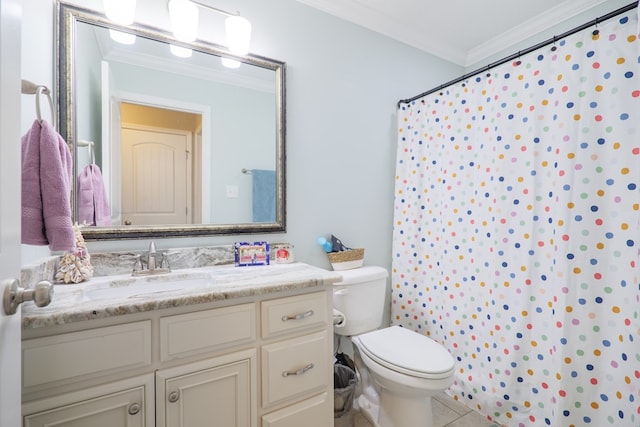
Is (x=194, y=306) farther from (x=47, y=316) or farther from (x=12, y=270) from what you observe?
(x=12, y=270)

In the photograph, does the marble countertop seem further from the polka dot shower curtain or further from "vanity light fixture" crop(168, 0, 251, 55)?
"vanity light fixture" crop(168, 0, 251, 55)

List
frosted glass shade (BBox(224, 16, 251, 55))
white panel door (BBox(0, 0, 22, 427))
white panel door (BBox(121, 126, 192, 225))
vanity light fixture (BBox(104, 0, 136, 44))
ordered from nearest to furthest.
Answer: white panel door (BBox(0, 0, 22, 427)), vanity light fixture (BBox(104, 0, 136, 44)), white panel door (BBox(121, 126, 192, 225)), frosted glass shade (BBox(224, 16, 251, 55))

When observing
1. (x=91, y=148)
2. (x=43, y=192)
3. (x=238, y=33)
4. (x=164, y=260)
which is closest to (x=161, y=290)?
(x=164, y=260)

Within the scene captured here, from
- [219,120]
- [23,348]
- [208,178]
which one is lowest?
[23,348]

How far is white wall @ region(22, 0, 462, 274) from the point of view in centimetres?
164

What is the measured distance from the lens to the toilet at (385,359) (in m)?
1.33

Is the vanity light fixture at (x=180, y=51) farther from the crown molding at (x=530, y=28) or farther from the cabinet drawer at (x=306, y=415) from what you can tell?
the crown molding at (x=530, y=28)

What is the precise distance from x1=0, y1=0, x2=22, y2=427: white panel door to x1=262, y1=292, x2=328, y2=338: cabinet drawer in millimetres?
652

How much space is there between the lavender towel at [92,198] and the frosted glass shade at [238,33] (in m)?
0.87

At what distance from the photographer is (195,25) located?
1.37m

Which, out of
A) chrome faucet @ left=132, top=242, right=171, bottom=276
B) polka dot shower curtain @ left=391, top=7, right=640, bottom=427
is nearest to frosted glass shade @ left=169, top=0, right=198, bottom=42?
chrome faucet @ left=132, top=242, right=171, bottom=276

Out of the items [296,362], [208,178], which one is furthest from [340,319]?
[208,178]

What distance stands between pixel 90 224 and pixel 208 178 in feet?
1.75

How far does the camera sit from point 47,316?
76 centimetres
